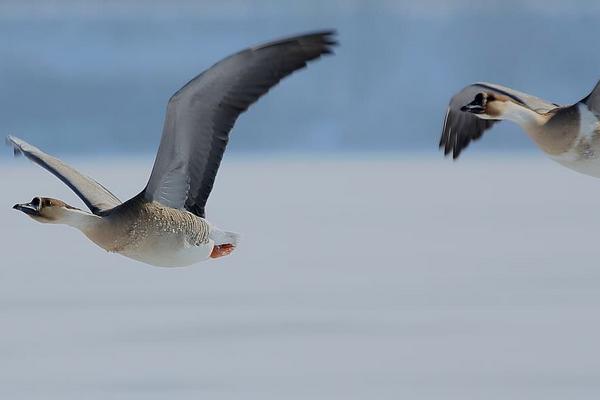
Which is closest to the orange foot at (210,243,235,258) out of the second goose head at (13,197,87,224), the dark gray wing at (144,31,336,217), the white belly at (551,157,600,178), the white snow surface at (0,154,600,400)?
the dark gray wing at (144,31,336,217)

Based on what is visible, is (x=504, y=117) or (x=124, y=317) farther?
(x=124, y=317)

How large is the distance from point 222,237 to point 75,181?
0.73 metres

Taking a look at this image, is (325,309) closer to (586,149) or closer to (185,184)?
(185,184)

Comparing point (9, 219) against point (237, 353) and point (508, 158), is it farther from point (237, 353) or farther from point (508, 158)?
point (508, 158)

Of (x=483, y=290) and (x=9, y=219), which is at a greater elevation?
(x=483, y=290)

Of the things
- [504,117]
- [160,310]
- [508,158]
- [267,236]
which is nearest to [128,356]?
[160,310]

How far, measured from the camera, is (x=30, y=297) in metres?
6.88

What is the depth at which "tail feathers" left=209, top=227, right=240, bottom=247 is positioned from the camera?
17.7 ft

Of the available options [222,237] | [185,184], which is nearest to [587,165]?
[222,237]

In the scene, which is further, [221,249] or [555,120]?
[221,249]

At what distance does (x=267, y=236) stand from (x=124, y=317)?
2.73m

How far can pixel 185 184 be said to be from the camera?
17.4 feet

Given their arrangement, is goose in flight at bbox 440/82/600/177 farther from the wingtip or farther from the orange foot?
the wingtip

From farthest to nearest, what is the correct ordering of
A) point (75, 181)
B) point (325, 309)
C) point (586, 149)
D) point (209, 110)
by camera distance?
1. point (325, 309)
2. point (75, 181)
3. point (586, 149)
4. point (209, 110)
